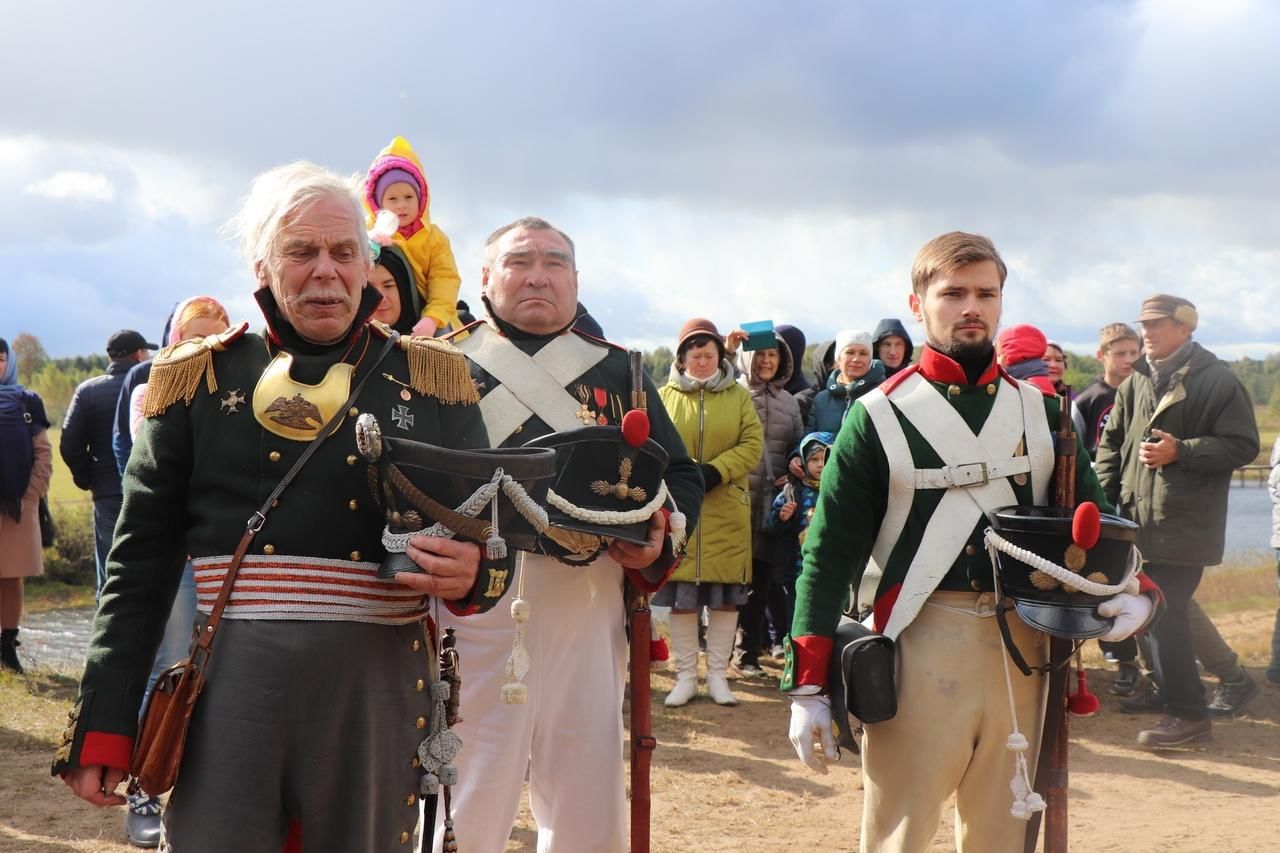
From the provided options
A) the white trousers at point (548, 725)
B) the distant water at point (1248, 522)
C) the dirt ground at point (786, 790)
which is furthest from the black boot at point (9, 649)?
the distant water at point (1248, 522)

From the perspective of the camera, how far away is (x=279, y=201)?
249cm

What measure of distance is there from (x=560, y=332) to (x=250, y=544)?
1.50m

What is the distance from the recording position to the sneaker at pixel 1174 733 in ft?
21.5

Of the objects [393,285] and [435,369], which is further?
[393,285]

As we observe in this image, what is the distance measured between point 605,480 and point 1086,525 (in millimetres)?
1181

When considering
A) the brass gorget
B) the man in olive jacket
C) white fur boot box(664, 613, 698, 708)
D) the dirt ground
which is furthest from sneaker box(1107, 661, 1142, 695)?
the brass gorget

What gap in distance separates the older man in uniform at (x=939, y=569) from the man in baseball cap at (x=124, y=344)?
5.34 metres

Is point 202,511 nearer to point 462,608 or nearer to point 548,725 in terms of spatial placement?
point 462,608

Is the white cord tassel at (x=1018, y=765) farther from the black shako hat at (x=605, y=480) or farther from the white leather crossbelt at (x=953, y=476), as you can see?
the black shako hat at (x=605, y=480)

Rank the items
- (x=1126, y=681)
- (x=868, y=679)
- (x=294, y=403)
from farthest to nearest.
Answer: (x=1126, y=681)
(x=868, y=679)
(x=294, y=403)

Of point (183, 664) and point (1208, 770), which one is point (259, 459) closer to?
point (183, 664)

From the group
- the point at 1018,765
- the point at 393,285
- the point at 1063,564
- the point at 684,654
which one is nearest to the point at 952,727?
the point at 1018,765

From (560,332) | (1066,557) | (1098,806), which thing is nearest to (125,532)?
(560,332)

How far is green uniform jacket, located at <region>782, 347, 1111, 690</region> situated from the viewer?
10.4 feet
